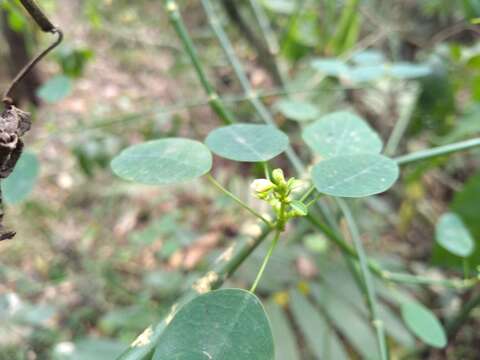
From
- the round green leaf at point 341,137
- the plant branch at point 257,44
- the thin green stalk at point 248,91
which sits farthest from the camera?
the plant branch at point 257,44

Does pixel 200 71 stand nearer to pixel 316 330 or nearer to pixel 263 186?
pixel 263 186

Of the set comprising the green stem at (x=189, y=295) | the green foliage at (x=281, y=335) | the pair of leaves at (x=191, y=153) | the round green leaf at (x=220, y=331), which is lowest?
the green foliage at (x=281, y=335)

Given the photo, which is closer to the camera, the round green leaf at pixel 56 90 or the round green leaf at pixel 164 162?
the round green leaf at pixel 164 162

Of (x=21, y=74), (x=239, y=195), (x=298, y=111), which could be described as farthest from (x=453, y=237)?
(x=239, y=195)

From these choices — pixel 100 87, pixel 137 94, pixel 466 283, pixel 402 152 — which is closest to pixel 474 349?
pixel 402 152

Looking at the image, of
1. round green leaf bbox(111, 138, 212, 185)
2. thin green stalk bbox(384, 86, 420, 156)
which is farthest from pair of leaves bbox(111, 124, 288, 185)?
thin green stalk bbox(384, 86, 420, 156)

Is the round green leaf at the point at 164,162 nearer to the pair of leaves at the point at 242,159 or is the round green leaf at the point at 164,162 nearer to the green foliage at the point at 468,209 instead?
the pair of leaves at the point at 242,159

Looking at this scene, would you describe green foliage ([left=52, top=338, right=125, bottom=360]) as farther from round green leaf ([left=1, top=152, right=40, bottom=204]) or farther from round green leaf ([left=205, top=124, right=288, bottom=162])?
round green leaf ([left=205, top=124, right=288, bottom=162])

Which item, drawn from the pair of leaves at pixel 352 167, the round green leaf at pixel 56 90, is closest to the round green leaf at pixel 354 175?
the pair of leaves at pixel 352 167

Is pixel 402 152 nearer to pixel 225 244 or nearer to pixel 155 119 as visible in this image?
pixel 225 244
